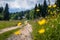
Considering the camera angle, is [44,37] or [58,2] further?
[58,2]

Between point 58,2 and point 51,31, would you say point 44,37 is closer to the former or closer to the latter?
point 51,31

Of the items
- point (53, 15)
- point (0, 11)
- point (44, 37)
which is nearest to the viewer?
point (44, 37)

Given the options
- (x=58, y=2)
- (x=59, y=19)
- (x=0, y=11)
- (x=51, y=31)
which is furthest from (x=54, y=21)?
(x=0, y=11)

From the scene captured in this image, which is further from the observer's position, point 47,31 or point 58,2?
point 58,2

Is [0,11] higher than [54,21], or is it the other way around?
[54,21]

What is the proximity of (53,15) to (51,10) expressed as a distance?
1.52ft

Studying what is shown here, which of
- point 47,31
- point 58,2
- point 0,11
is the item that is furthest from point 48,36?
point 0,11

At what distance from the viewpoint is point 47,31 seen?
5898mm

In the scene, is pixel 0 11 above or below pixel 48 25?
below

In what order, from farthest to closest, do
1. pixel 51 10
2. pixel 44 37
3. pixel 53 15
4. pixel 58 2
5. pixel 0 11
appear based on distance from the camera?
pixel 0 11
pixel 58 2
pixel 51 10
pixel 53 15
pixel 44 37

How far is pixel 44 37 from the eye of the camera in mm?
5672

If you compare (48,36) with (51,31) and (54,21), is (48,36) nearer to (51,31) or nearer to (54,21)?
(51,31)

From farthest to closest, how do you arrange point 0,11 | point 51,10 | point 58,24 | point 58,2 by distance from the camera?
1. point 0,11
2. point 58,2
3. point 51,10
4. point 58,24

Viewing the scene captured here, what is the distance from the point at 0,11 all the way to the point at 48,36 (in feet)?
375
